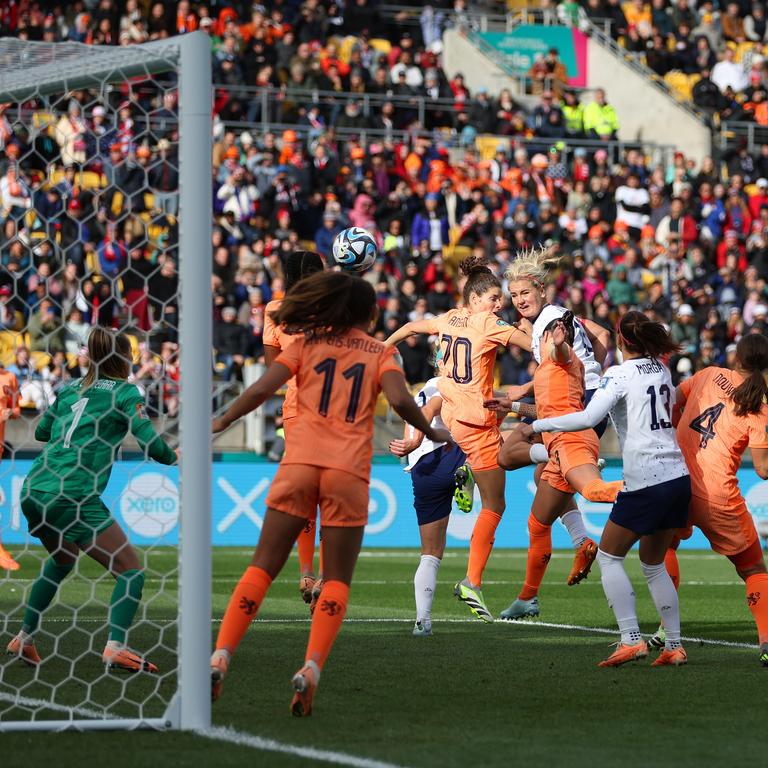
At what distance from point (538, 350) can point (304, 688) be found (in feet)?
14.0

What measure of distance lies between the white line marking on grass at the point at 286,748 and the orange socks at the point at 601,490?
10.6 ft

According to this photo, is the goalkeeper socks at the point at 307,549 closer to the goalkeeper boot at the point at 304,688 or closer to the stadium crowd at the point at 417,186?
the goalkeeper boot at the point at 304,688

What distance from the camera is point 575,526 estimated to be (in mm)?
10477

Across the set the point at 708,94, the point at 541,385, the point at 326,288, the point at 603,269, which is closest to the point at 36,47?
the point at 326,288

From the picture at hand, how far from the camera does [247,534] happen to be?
62.6 ft

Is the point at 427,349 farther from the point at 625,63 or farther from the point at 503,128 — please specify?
the point at 625,63

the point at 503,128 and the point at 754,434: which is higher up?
the point at 503,128

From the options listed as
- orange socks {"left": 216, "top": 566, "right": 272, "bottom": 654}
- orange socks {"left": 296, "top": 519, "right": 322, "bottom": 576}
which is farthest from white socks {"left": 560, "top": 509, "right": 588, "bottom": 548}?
orange socks {"left": 216, "top": 566, "right": 272, "bottom": 654}

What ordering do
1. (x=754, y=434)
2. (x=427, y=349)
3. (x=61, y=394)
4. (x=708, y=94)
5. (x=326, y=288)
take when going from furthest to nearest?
(x=708, y=94)
(x=427, y=349)
(x=754, y=434)
(x=61, y=394)
(x=326, y=288)

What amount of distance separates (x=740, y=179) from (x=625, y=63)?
219 inches

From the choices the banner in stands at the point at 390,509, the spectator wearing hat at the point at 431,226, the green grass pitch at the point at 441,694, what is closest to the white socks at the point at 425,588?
the green grass pitch at the point at 441,694

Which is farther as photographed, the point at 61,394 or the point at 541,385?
the point at 541,385

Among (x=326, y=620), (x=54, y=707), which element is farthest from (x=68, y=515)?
(x=326, y=620)

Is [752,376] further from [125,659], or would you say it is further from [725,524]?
[125,659]
